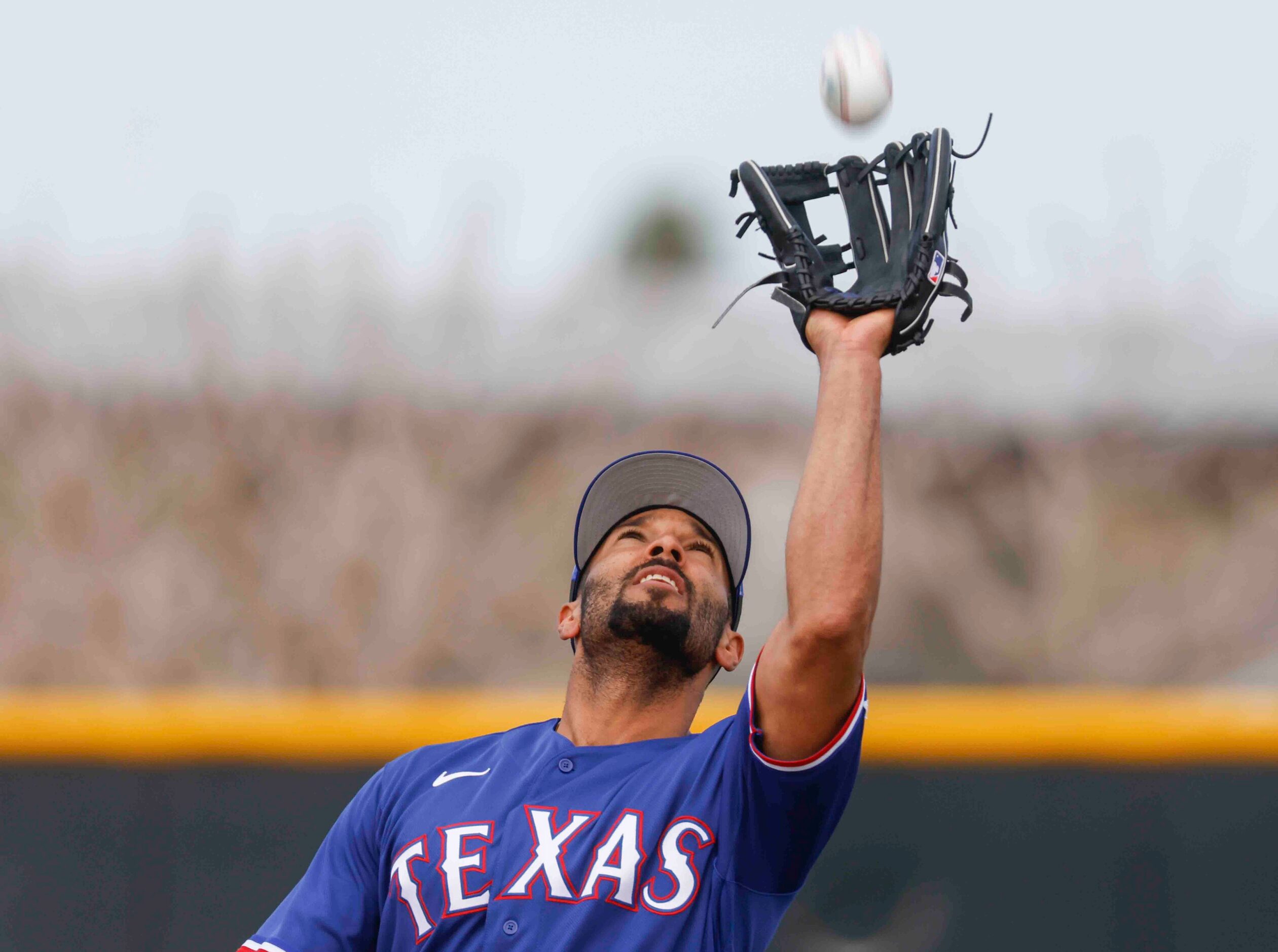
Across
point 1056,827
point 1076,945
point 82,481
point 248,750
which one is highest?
point 82,481

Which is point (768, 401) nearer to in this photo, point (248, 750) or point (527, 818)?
point (248, 750)

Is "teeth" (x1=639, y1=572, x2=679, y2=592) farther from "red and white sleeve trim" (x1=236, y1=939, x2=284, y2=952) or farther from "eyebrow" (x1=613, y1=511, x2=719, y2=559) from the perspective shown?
"red and white sleeve trim" (x1=236, y1=939, x2=284, y2=952)

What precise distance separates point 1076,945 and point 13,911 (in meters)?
2.88

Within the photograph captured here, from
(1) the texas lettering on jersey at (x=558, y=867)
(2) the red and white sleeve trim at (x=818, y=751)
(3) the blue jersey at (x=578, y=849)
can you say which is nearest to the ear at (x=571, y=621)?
(3) the blue jersey at (x=578, y=849)

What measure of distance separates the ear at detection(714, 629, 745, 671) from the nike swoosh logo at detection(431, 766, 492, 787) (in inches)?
18.0

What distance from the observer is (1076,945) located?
3.05m

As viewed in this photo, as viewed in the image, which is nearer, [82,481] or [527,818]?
[527,818]

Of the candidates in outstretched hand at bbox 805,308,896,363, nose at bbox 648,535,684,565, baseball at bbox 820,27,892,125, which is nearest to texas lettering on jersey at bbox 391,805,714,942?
nose at bbox 648,535,684,565

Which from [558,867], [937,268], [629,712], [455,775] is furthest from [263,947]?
[937,268]

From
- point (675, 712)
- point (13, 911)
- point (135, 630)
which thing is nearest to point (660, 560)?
point (675, 712)

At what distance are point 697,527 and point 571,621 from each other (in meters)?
0.31

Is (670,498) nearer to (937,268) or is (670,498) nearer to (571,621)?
(571,621)

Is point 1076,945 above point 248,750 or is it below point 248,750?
below

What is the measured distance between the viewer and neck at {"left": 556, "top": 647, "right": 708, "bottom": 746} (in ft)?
6.65
